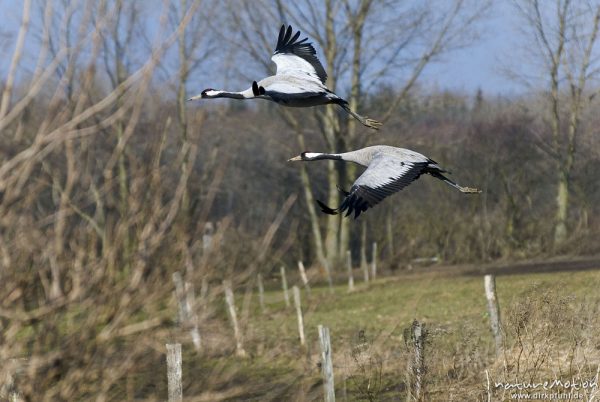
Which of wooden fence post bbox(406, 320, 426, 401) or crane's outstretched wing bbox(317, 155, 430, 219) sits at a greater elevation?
crane's outstretched wing bbox(317, 155, 430, 219)

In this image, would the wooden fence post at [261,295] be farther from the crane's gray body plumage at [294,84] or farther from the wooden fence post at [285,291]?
the crane's gray body plumage at [294,84]

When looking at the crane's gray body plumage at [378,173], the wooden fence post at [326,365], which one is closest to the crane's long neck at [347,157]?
the crane's gray body plumage at [378,173]

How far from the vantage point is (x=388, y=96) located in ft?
132

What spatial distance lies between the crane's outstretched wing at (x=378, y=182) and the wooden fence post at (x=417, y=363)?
8.14ft

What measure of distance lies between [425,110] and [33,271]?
111 feet

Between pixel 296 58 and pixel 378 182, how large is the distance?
2.20 m

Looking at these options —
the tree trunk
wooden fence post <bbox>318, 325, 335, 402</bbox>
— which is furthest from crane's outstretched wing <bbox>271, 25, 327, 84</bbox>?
the tree trunk

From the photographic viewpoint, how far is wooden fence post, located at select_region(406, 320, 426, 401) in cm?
877

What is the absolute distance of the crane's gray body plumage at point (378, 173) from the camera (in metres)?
6.27

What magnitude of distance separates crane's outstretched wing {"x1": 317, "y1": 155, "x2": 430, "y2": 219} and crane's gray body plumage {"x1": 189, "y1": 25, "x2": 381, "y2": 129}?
0.51m

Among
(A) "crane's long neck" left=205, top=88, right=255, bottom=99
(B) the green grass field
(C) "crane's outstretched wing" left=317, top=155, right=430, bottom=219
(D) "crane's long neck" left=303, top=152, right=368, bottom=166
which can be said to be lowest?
(B) the green grass field

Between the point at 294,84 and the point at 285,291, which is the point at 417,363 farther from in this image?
the point at 294,84

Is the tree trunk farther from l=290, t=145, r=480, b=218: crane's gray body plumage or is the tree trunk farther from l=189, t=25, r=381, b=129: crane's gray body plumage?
l=290, t=145, r=480, b=218: crane's gray body plumage

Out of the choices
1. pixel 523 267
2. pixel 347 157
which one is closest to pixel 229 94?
pixel 347 157
